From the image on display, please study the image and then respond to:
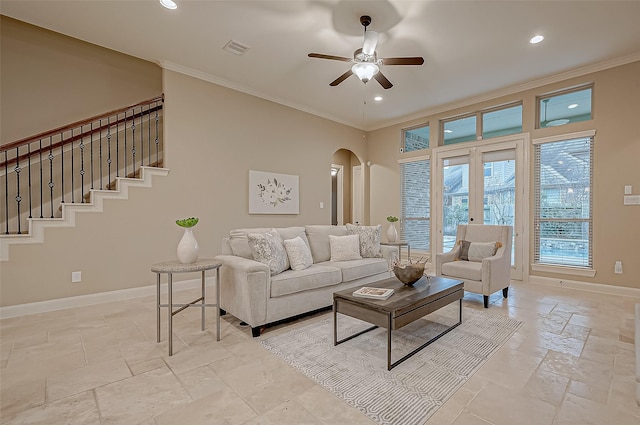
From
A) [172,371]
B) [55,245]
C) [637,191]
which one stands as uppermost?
[637,191]

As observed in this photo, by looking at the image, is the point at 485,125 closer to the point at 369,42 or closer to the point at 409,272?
the point at 369,42

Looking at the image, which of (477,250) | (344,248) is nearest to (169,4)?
(344,248)

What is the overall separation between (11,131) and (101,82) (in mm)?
1289

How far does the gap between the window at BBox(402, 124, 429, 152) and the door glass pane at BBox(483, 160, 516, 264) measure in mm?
1359

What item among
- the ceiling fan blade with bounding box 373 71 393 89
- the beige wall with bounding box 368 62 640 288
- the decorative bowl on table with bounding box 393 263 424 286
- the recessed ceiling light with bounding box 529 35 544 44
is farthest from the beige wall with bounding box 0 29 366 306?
the beige wall with bounding box 368 62 640 288

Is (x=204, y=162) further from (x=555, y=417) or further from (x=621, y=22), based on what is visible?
(x=621, y=22)

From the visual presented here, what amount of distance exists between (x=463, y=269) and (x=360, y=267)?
1286mm

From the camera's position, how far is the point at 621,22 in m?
3.15

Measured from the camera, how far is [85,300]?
3531 mm

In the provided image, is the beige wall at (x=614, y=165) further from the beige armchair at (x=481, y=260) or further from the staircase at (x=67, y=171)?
the staircase at (x=67, y=171)

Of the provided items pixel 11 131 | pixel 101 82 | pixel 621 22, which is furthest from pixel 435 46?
pixel 11 131

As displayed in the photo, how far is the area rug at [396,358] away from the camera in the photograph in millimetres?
1705

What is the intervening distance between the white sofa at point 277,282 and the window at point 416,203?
275cm

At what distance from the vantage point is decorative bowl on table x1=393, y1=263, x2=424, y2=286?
102 inches
